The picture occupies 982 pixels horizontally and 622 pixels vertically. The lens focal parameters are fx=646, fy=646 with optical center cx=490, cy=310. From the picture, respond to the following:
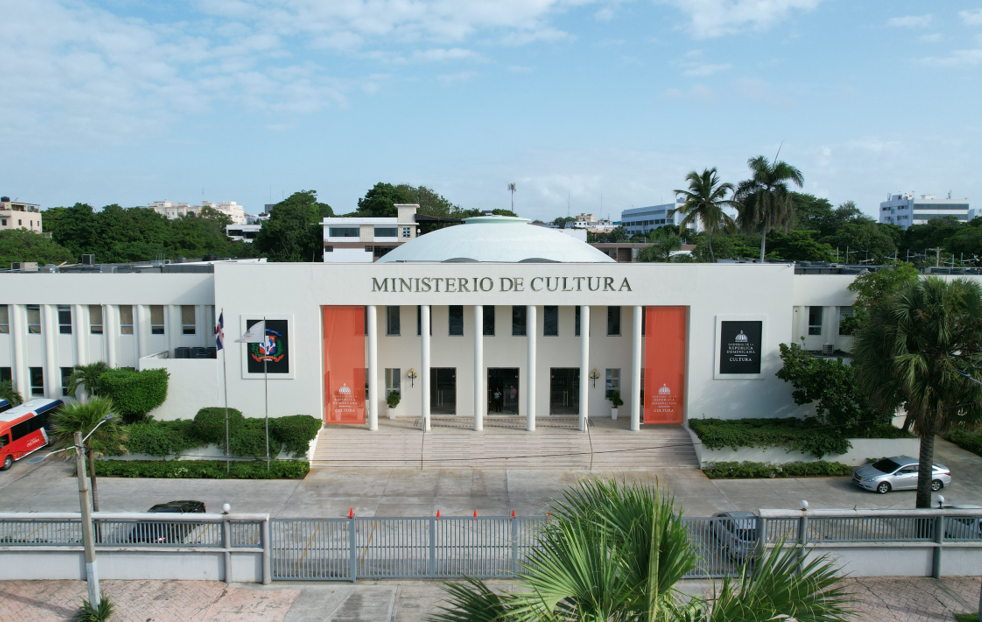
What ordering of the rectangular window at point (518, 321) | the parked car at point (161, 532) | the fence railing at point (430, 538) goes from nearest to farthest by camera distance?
the fence railing at point (430, 538), the parked car at point (161, 532), the rectangular window at point (518, 321)

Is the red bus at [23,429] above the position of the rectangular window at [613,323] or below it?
below

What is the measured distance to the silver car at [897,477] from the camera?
26.5 m

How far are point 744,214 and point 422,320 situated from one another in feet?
95.5

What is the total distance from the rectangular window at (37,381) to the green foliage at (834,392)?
37406mm

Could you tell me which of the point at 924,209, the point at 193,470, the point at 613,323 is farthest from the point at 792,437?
the point at 924,209

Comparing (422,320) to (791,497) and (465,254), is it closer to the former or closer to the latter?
(465,254)

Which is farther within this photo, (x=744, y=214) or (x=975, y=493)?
(x=744, y=214)

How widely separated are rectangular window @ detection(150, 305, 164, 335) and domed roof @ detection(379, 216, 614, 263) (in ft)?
39.4

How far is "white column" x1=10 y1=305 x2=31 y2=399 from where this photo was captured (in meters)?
33.4

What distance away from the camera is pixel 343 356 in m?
31.7

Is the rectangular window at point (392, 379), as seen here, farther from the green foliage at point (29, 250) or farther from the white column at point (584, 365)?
the green foliage at point (29, 250)

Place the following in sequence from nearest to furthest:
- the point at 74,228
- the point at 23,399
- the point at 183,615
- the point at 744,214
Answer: the point at 183,615, the point at 23,399, the point at 744,214, the point at 74,228

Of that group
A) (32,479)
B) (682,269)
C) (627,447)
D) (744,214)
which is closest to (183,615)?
(32,479)

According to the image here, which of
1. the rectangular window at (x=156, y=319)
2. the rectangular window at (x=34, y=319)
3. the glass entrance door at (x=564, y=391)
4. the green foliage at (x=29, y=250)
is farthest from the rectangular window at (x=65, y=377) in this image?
the green foliage at (x=29, y=250)
